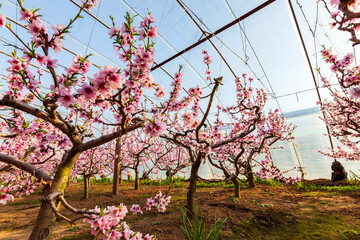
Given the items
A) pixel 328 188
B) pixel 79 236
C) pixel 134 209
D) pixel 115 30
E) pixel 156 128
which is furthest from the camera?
pixel 328 188

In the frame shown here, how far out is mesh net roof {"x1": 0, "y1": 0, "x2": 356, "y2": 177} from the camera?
6.08 m

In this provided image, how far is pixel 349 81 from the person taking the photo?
3668mm

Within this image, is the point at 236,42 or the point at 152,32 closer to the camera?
the point at 152,32

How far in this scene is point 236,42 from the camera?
7.32 m

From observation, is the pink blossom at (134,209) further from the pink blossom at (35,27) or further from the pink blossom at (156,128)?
the pink blossom at (35,27)

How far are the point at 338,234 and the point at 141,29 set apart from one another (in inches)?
194

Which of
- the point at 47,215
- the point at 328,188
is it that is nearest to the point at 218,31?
the point at 47,215

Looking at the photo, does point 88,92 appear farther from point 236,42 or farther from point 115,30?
point 236,42

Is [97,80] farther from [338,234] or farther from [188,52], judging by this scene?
[188,52]

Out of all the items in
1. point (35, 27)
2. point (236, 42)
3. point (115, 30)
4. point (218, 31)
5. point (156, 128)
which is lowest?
point (156, 128)

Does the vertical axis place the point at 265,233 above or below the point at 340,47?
below

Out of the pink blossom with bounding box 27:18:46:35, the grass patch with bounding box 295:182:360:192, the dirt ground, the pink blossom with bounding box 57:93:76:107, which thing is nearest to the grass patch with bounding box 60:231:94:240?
the dirt ground

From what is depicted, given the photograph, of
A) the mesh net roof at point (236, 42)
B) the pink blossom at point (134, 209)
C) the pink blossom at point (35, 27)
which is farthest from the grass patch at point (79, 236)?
the mesh net roof at point (236, 42)

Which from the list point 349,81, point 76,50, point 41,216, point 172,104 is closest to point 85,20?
point 76,50
